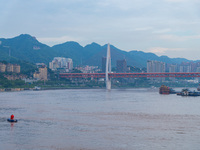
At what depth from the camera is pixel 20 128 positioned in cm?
2236

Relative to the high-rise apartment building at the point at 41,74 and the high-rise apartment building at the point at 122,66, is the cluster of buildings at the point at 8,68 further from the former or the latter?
the high-rise apartment building at the point at 122,66

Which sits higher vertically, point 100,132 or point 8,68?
point 8,68

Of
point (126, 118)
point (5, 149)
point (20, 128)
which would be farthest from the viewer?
point (126, 118)

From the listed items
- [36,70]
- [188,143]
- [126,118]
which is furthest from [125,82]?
[188,143]

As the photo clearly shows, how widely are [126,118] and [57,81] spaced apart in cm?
7612

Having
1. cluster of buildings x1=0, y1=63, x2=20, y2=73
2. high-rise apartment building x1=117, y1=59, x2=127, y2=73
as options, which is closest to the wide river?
cluster of buildings x1=0, y1=63, x2=20, y2=73

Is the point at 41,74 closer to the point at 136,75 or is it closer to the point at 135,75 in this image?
the point at 135,75

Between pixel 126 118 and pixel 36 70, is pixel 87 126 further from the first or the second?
pixel 36 70

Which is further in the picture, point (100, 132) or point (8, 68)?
point (8, 68)

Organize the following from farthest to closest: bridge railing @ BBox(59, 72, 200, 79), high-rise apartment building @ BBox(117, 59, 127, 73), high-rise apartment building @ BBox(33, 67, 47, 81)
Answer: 1. high-rise apartment building @ BBox(117, 59, 127, 73)
2. high-rise apartment building @ BBox(33, 67, 47, 81)
3. bridge railing @ BBox(59, 72, 200, 79)

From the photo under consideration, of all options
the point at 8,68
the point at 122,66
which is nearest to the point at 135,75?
the point at 8,68

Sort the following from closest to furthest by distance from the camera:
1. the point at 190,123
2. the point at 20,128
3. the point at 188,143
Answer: the point at 188,143, the point at 20,128, the point at 190,123

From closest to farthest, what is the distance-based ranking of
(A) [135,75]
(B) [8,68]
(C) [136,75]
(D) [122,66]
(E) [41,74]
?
1. (C) [136,75]
2. (A) [135,75]
3. (E) [41,74]
4. (B) [8,68]
5. (D) [122,66]

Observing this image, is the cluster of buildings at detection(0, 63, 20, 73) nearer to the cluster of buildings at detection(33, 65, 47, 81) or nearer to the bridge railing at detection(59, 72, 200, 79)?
the cluster of buildings at detection(33, 65, 47, 81)
